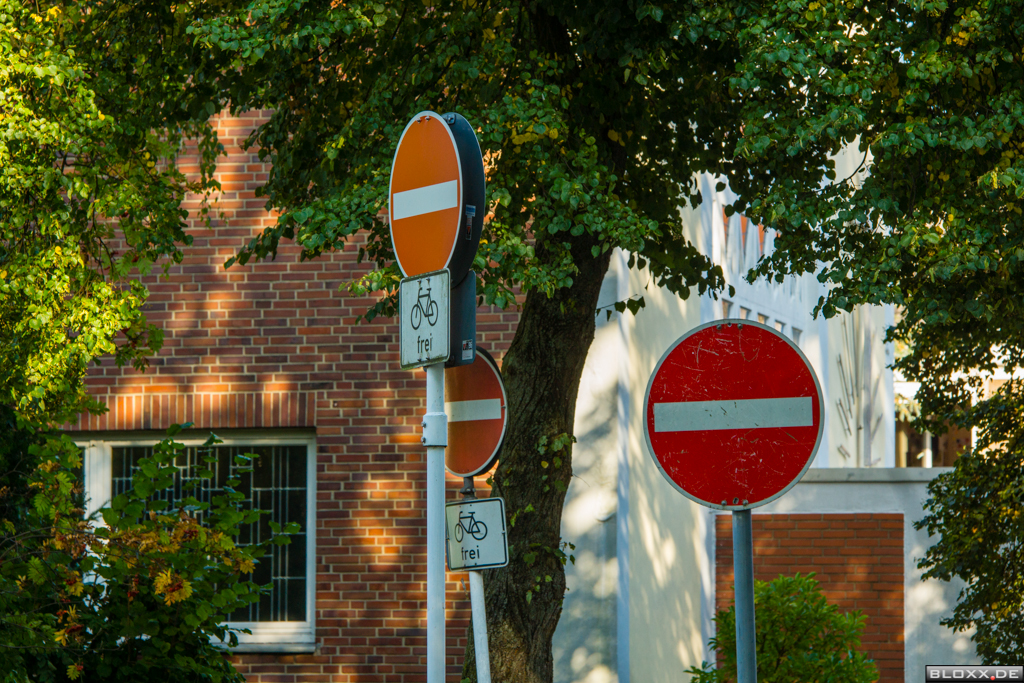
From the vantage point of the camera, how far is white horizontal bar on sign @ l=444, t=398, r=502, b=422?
483cm

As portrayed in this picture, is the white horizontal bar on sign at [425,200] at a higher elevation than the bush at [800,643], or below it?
higher

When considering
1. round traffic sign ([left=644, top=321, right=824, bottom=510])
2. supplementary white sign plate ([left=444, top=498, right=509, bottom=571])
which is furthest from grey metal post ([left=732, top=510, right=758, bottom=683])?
supplementary white sign plate ([left=444, top=498, right=509, bottom=571])

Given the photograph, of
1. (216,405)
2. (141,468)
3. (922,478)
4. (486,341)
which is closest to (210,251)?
(216,405)

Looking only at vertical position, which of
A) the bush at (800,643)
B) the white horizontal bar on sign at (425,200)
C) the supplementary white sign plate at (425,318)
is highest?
the white horizontal bar on sign at (425,200)

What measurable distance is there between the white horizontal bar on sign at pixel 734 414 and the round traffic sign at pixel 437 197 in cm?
101

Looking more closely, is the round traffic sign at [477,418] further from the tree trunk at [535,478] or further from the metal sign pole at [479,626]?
the tree trunk at [535,478]

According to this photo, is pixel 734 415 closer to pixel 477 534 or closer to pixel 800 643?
pixel 477 534

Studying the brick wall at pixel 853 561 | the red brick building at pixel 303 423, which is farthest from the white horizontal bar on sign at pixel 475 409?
the brick wall at pixel 853 561

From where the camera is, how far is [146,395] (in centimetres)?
987

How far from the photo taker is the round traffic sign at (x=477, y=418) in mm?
4785

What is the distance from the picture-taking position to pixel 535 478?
6441 mm

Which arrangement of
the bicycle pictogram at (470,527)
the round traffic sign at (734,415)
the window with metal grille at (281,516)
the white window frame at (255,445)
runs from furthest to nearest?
the window with metal grille at (281,516)
the white window frame at (255,445)
the bicycle pictogram at (470,527)
the round traffic sign at (734,415)

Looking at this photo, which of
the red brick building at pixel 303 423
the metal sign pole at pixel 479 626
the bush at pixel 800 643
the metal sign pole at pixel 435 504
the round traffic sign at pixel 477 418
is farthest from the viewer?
the red brick building at pixel 303 423

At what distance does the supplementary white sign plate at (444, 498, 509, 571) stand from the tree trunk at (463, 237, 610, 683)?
1.80 m
